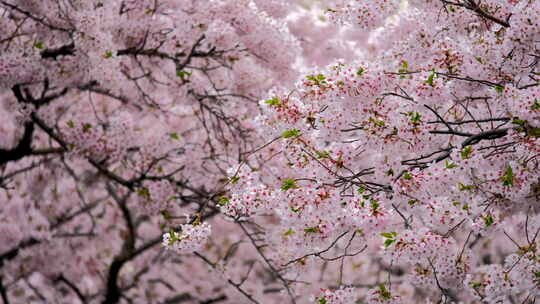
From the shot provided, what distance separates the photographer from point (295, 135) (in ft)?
13.3

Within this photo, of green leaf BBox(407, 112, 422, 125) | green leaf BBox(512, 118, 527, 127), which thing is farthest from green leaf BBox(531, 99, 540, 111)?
green leaf BBox(407, 112, 422, 125)

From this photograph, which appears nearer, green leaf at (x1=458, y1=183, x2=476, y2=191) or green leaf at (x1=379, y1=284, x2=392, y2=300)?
green leaf at (x1=458, y1=183, x2=476, y2=191)

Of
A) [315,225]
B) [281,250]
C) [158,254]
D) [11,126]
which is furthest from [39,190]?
[315,225]

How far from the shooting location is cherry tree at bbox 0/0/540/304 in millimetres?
3961

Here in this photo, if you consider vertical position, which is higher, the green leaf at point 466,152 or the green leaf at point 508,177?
the green leaf at point 466,152

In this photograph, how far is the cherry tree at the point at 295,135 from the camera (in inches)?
156

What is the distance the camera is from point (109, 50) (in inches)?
228

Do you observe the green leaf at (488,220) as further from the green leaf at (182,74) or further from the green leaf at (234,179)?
the green leaf at (182,74)

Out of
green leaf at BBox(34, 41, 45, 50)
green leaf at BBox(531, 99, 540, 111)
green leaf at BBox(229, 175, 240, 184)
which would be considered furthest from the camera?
green leaf at BBox(34, 41, 45, 50)

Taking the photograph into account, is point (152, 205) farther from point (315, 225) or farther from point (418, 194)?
point (418, 194)

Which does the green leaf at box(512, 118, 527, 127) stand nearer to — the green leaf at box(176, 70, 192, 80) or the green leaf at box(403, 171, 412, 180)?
the green leaf at box(403, 171, 412, 180)

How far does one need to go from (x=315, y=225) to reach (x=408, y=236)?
25.9 inches

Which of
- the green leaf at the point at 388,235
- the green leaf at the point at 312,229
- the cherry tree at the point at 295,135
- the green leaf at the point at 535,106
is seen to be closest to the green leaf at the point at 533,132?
the cherry tree at the point at 295,135

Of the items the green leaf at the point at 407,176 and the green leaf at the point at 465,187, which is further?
the green leaf at the point at 465,187
